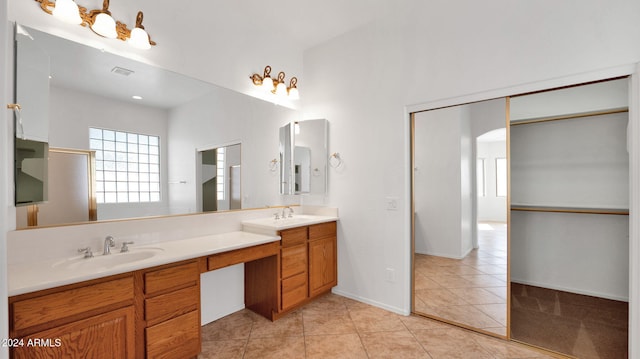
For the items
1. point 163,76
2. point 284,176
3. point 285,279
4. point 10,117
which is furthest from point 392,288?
point 10,117

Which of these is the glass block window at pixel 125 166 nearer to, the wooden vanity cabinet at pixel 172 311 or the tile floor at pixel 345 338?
the wooden vanity cabinet at pixel 172 311

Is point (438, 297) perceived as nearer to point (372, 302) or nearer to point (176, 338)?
point (372, 302)

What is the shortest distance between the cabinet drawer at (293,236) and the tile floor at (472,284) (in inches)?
44.7

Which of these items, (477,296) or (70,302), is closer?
(70,302)

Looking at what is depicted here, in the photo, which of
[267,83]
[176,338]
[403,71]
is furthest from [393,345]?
[267,83]

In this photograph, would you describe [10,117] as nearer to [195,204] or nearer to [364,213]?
[195,204]

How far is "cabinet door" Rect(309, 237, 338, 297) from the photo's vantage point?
2.81 metres

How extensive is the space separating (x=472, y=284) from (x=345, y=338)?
3.93ft

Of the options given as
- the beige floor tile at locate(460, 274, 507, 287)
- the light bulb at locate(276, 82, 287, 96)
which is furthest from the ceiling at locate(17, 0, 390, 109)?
the beige floor tile at locate(460, 274, 507, 287)

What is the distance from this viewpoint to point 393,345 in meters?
2.15

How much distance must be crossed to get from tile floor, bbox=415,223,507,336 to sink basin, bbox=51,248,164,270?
2.30 metres

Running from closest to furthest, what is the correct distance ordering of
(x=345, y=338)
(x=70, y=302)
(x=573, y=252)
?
(x=70, y=302) < (x=345, y=338) < (x=573, y=252)

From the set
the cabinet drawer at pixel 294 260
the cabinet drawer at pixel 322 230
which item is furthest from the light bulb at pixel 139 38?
the cabinet drawer at pixel 322 230

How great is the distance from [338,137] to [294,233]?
120 cm
